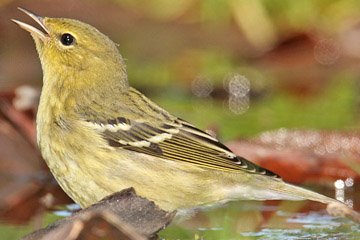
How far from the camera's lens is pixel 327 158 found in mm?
6594

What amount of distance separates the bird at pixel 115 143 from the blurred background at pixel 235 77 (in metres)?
0.50

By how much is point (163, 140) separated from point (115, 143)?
13.9 inches

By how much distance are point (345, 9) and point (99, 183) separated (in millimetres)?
6519

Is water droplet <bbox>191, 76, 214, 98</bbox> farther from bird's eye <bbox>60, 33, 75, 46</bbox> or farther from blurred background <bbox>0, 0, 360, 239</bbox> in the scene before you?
bird's eye <bbox>60, 33, 75, 46</bbox>

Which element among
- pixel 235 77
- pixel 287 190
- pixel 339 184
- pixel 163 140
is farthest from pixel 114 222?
pixel 235 77

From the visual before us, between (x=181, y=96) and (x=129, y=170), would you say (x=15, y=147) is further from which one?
(x=181, y=96)

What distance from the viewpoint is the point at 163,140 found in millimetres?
5613

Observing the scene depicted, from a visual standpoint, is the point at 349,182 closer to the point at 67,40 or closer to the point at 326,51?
the point at 67,40

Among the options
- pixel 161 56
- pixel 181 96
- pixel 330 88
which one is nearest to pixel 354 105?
pixel 330 88

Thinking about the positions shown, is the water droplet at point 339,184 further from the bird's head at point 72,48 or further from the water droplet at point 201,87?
the water droplet at point 201,87

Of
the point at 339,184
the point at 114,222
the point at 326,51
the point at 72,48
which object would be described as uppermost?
the point at 326,51

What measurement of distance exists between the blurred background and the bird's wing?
0.59 metres

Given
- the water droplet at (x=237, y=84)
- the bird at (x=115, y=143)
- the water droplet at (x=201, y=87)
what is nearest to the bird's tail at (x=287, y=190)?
the bird at (x=115, y=143)

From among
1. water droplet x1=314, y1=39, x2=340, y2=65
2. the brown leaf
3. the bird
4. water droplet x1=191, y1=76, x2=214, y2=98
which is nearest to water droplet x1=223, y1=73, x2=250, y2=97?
water droplet x1=191, y1=76, x2=214, y2=98
